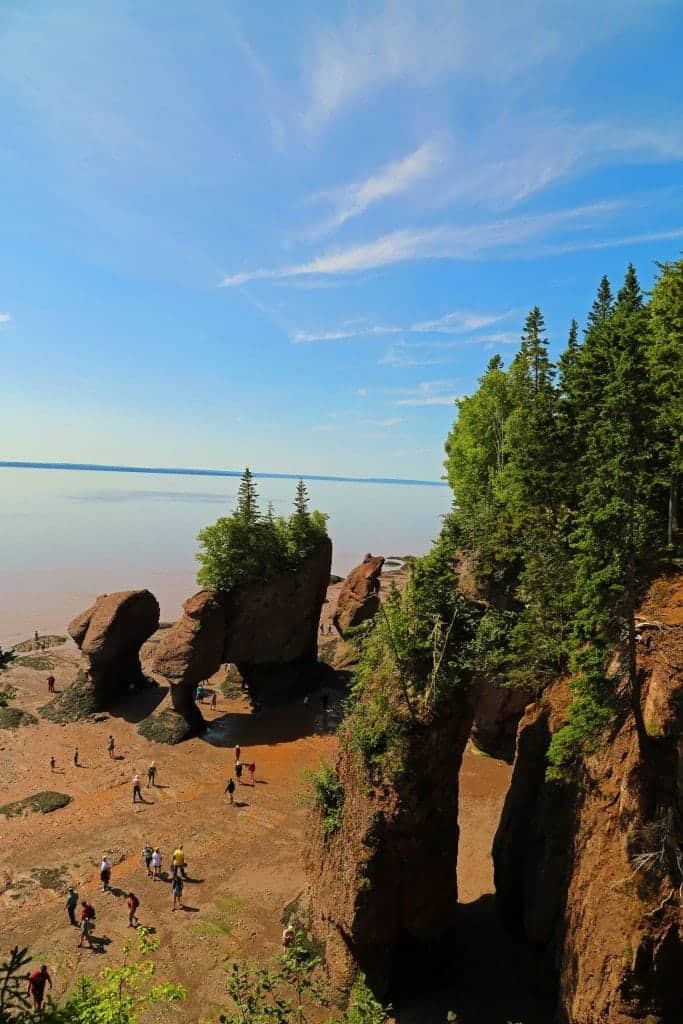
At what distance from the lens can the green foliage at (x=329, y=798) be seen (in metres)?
15.2

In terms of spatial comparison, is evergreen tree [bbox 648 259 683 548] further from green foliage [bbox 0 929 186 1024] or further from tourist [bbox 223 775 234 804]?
tourist [bbox 223 775 234 804]

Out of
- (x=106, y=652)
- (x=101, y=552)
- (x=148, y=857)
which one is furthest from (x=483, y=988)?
(x=101, y=552)

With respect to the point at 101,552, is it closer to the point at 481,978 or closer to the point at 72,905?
the point at 72,905

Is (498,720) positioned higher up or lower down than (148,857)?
higher up

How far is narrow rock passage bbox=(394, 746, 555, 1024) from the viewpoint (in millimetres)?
13742

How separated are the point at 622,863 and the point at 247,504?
2621 centimetres

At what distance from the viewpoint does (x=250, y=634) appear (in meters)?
32.3

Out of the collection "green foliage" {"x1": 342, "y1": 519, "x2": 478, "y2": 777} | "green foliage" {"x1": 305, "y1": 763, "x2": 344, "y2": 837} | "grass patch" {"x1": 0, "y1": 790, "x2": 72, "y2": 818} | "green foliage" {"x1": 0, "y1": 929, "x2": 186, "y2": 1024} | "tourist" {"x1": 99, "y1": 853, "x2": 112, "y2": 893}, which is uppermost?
"green foliage" {"x1": 342, "y1": 519, "x2": 478, "y2": 777}

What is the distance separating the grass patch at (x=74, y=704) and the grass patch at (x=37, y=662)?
20.2 feet

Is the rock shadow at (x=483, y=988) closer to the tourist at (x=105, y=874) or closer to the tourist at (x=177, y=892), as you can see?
the tourist at (x=177, y=892)

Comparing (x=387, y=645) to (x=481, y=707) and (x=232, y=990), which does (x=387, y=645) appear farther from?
(x=481, y=707)

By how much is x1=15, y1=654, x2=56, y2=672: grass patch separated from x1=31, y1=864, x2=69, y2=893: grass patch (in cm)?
2136

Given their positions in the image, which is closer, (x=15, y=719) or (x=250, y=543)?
(x=15, y=719)

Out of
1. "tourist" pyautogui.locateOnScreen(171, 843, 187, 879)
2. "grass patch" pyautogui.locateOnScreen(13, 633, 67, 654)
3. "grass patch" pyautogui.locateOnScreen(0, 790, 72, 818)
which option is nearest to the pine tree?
"grass patch" pyautogui.locateOnScreen(0, 790, 72, 818)
